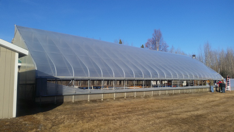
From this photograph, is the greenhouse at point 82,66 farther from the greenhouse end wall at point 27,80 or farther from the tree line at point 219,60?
the tree line at point 219,60

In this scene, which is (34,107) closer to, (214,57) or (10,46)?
(10,46)

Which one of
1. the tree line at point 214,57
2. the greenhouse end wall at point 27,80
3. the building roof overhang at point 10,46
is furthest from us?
the tree line at point 214,57

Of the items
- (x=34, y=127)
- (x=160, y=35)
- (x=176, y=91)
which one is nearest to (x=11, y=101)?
(x=34, y=127)

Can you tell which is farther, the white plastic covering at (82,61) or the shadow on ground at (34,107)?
the white plastic covering at (82,61)

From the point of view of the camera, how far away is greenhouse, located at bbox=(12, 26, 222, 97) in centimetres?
1399

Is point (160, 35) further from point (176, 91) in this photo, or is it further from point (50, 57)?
point (50, 57)

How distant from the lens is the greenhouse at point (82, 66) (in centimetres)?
1399

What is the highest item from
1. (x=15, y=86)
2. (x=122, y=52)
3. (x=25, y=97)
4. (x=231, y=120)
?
(x=122, y=52)

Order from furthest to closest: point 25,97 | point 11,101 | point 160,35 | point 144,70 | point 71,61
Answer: point 160,35 < point 144,70 < point 71,61 < point 25,97 < point 11,101

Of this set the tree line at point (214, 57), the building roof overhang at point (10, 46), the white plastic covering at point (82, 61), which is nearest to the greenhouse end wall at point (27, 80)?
the white plastic covering at point (82, 61)

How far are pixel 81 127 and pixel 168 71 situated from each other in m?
16.9

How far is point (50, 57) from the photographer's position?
593 inches

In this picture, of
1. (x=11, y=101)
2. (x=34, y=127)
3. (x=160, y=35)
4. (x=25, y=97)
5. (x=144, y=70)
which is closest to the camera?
(x=34, y=127)

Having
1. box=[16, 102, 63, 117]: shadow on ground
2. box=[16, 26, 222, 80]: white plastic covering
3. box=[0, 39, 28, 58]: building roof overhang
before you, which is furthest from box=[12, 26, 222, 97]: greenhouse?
box=[0, 39, 28, 58]: building roof overhang
